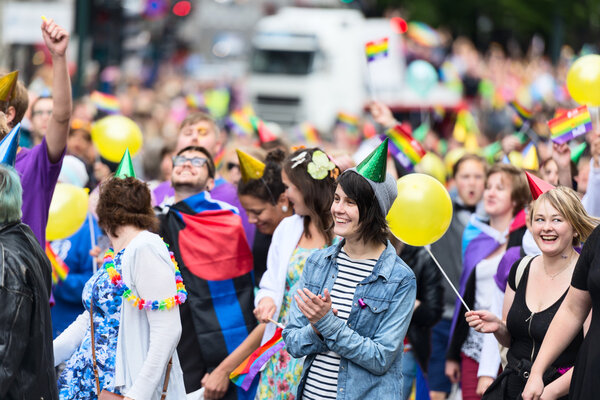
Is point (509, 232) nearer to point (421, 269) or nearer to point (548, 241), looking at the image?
point (421, 269)

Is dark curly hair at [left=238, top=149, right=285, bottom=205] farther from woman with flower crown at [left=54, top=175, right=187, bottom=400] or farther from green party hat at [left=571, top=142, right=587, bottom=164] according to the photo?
green party hat at [left=571, top=142, right=587, bottom=164]

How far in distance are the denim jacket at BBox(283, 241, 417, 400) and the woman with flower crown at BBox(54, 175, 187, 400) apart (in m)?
0.60

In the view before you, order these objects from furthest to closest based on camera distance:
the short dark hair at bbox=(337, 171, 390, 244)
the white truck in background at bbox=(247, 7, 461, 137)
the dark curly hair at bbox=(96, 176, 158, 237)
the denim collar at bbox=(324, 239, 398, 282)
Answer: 1. the white truck in background at bbox=(247, 7, 461, 137)
2. the dark curly hair at bbox=(96, 176, 158, 237)
3. the short dark hair at bbox=(337, 171, 390, 244)
4. the denim collar at bbox=(324, 239, 398, 282)

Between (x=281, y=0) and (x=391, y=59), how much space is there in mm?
13761

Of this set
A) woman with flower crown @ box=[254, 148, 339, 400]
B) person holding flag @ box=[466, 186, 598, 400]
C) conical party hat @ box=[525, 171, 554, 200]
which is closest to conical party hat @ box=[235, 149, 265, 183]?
woman with flower crown @ box=[254, 148, 339, 400]

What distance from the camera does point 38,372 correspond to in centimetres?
405

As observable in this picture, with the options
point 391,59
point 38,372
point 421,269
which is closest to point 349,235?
point 38,372

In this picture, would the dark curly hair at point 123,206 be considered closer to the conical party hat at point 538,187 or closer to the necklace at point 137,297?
the necklace at point 137,297

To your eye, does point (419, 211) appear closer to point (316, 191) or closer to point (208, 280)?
point (316, 191)

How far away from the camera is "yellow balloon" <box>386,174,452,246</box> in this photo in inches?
215

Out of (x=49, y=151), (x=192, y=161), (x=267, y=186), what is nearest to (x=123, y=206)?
(x=49, y=151)

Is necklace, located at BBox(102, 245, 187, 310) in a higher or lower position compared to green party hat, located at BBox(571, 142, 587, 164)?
lower

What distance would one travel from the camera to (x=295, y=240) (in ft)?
18.7

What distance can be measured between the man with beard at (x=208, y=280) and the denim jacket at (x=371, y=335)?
1315 mm
